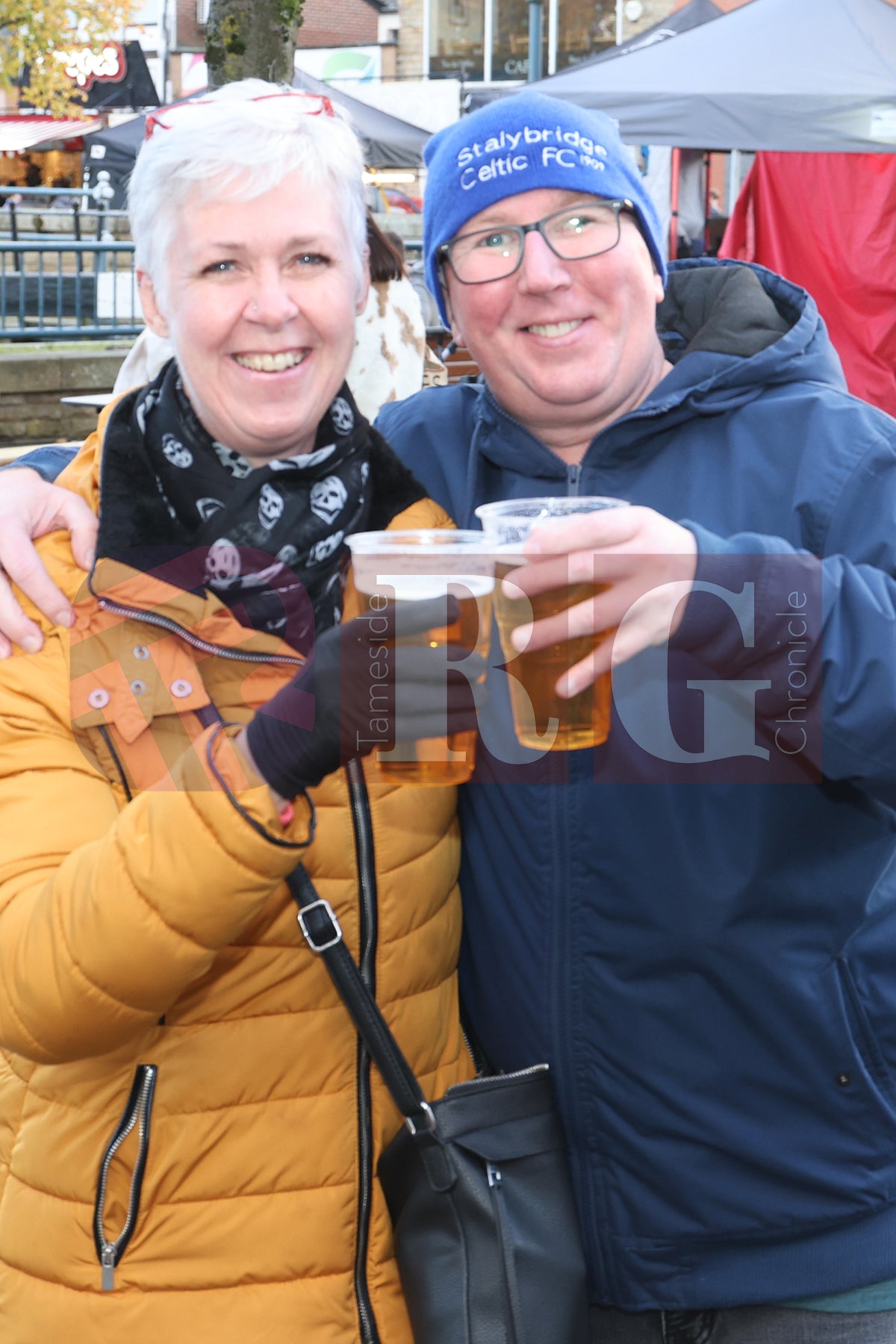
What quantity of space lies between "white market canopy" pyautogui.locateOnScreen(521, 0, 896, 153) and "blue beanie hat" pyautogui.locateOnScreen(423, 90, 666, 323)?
5.85 metres

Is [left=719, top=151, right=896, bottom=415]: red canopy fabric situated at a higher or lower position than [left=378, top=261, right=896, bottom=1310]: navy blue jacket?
higher

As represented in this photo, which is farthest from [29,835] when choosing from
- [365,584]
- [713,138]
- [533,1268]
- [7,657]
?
[713,138]

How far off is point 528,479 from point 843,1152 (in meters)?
1.09

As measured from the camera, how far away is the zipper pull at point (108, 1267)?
171cm

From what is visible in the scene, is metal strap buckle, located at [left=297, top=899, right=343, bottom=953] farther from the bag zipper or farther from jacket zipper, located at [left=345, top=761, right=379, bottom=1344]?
the bag zipper

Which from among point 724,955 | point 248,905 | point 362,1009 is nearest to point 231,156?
point 248,905

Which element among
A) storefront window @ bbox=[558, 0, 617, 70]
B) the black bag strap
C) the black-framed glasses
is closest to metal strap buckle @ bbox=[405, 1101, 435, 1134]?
the black bag strap

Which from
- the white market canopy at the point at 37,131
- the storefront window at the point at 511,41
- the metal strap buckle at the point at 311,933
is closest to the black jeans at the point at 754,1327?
the metal strap buckle at the point at 311,933

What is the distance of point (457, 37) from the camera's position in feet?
113

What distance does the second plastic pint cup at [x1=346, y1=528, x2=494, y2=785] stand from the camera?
147cm

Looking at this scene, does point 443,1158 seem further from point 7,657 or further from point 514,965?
point 7,657

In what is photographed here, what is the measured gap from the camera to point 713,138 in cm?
779

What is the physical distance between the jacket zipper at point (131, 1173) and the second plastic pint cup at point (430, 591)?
52 centimetres

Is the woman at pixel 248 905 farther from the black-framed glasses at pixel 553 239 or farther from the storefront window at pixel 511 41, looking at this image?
the storefront window at pixel 511 41
